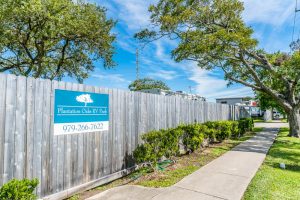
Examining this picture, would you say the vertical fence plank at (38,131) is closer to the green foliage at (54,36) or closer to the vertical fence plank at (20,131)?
the vertical fence plank at (20,131)

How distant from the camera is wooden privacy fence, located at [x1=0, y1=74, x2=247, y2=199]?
3.67 metres

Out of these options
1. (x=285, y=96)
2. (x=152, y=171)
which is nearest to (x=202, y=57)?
(x=285, y=96)

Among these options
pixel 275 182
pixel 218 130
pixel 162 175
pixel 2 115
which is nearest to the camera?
pixel 2 115

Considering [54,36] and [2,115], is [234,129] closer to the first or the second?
[54,36]

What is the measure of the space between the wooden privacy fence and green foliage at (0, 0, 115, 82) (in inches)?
262

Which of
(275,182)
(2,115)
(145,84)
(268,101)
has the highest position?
(145,84)

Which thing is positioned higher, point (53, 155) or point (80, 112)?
point (80, 112)

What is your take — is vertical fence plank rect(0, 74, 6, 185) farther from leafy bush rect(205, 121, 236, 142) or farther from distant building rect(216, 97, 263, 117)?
distant building rect(216, 97, 263, 117)

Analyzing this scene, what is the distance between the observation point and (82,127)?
4965 mm

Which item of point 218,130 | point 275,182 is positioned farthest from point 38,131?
point 218,130

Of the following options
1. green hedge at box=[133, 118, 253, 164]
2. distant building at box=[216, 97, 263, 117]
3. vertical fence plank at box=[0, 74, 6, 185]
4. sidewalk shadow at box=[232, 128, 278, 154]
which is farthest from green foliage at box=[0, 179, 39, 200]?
distant building at box=[216, 97, 263, 117]

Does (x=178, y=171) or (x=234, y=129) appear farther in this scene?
(x=234, y=129)

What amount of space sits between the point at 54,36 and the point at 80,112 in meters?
8.41

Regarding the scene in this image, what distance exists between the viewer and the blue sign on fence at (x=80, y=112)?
4465 mm
